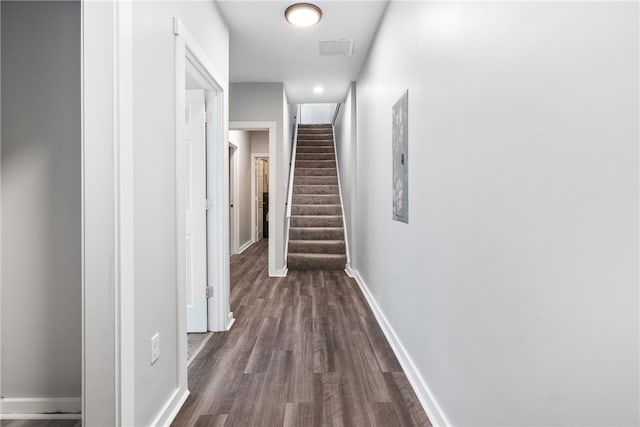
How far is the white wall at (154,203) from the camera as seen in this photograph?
4.62ft

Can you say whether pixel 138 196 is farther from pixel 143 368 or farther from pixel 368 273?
pixel 368 273

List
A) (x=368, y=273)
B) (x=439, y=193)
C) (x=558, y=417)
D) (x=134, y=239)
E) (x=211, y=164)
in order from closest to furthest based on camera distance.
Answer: (x=558, y=417), (x=134, y=239), (x=439, y=193), (x=211, y=164), (x=368, y=273)

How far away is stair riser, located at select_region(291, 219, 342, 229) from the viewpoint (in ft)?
19.1

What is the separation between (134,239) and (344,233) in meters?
4.36

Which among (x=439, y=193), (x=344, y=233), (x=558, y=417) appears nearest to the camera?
(x=558, y=417)

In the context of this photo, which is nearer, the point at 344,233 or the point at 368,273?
the point at 368,273

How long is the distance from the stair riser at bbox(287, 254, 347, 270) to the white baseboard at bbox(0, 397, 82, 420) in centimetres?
356

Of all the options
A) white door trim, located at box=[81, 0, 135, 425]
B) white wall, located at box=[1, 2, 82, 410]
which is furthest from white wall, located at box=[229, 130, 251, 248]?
white door trim, located at box=[81, 0, 135, 425]

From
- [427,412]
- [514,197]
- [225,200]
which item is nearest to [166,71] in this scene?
[225,200]

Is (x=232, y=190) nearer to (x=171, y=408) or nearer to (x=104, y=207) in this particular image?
(x=171, y=408)

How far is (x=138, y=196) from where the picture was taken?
1.40 meters

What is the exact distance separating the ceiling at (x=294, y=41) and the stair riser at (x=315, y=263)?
252 centimetres

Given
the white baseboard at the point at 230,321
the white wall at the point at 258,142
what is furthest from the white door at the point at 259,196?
the white baseboard at the point at 230,321

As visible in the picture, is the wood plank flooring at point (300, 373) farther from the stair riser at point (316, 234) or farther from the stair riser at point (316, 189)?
the stair riser at point (316, 189)
